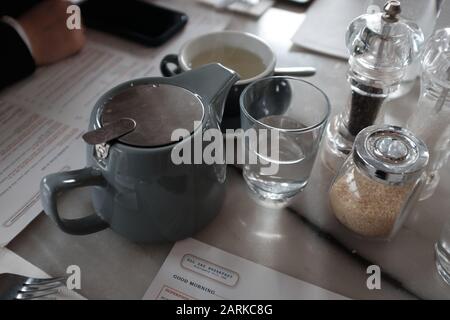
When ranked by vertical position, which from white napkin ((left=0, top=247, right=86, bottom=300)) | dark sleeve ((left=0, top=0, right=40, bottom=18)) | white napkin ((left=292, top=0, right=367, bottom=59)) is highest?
dark sleeve ((left=0, top=0, right=40, bottom=18))

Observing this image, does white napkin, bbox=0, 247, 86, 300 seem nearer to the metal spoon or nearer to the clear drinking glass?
the clear drinking glass

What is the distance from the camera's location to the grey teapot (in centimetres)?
34

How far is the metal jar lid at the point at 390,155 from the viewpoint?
0.35 m

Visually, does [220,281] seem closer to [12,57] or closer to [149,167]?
[149,167]

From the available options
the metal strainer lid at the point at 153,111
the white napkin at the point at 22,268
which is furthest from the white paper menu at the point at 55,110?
the metal strainer lid at the point at 153,111

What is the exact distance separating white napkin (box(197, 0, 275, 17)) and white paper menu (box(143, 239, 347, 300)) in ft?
1.51

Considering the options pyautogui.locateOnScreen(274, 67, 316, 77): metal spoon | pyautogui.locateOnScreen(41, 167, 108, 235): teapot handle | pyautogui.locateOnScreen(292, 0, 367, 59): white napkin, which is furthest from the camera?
pyautogui.locateOnScreen(292, 0, 367, 59): white napkin

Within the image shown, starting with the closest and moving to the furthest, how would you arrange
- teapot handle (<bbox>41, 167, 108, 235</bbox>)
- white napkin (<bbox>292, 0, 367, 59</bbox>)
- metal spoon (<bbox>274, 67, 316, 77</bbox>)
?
1. teapot handle (<bbox>41, 167, 108, 235</bbox>)
2. metal spoon (<bbox>274, 67, 316, 77</bbox>)
3. white napkin (<bbox>292, 0, 367, 59</bbox>)

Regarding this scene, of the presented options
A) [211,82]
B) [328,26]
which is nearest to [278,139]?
[211,82]

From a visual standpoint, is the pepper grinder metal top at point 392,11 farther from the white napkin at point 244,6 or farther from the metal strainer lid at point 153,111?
the white napkin at point 244,6

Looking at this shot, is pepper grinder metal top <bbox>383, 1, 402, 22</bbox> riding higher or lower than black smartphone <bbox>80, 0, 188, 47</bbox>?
higher

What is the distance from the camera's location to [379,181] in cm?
36

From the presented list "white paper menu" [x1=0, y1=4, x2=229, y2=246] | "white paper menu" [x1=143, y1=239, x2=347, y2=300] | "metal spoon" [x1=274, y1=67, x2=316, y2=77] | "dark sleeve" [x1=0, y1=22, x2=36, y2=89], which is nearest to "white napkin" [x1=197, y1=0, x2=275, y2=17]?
"white paper menu" [x1=0, y1=4, x2=229, y2=246]
